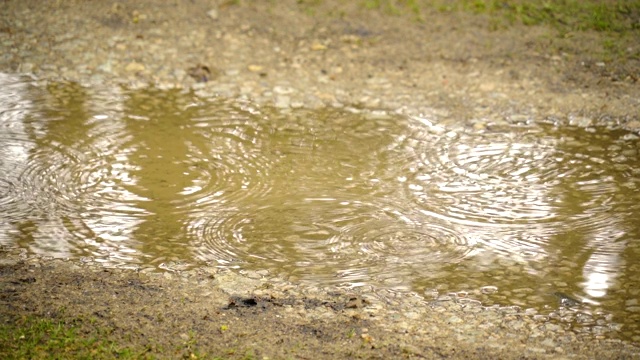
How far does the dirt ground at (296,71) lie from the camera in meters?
3.38

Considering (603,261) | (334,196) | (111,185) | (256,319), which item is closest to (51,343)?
(256,319)

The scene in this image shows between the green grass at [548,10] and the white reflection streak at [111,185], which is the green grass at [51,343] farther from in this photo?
the green grass at [548,10]

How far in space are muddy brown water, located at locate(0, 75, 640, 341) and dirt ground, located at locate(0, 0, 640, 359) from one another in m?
0.19

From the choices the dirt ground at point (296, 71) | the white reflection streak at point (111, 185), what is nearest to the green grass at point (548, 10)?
the dirt ground at point (296, 71)

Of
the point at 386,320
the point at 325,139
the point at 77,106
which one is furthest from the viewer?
the point at 77,106

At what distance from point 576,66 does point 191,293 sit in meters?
4.02

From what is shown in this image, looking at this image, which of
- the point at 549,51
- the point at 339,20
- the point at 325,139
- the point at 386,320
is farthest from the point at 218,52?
the point at 386,320

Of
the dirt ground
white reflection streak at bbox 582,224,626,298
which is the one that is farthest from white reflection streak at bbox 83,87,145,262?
white reflection streak at bbox 582,224,626,298

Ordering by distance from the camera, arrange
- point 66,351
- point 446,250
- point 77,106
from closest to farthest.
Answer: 1. point 66,351
2. point 446,250
3. point 77,106

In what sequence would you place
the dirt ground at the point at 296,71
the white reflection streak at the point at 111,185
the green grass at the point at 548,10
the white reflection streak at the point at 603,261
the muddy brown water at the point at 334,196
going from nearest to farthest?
the dirt ground at the point at 296,71, the white reflection streak at the point at 603,261, the muddy brown water at the point at 334,196, the white reflection streak at the point at 111,185, the green grass at the point at 548,10

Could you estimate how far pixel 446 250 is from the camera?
155 inches

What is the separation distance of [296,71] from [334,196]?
2.07 m

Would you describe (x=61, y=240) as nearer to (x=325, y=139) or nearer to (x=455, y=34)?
(x=325, y=139)

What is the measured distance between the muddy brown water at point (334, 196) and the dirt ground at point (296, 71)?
19cm
